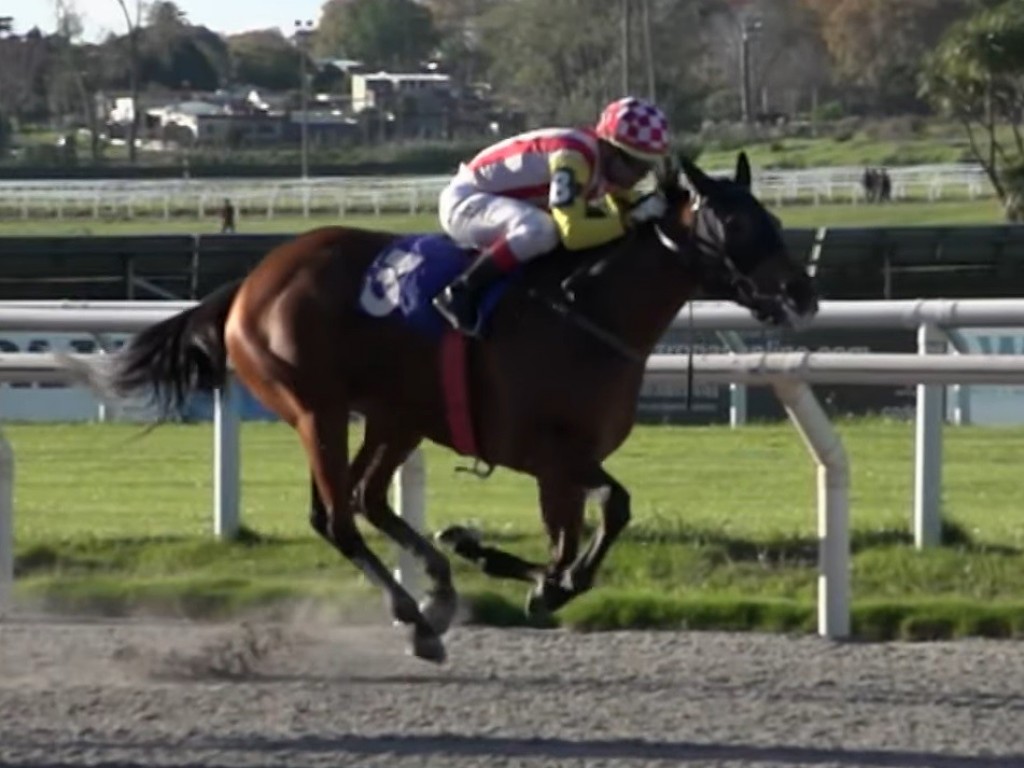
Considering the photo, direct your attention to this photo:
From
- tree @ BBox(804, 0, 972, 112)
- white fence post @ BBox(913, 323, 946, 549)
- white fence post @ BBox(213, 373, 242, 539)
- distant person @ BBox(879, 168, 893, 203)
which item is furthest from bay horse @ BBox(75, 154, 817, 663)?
tree @ BBox(804, 0, 972, 112)

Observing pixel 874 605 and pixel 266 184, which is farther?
pixel 266 184

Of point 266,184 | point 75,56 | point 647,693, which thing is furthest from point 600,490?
point 75,56

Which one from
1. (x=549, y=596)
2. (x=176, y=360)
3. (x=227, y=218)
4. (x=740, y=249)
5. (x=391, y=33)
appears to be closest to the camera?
(x=740, y=249)

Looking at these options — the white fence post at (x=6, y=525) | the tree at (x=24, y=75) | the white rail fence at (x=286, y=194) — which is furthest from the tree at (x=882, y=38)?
the white fence post at (x=6, y=525)

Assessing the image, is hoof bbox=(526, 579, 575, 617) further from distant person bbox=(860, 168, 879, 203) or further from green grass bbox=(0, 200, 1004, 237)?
distant person bbox=(860, 168, 879, 203)

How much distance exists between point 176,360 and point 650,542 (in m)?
1.81

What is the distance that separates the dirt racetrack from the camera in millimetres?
5840

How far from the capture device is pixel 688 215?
6.85 m

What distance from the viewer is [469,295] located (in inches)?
274

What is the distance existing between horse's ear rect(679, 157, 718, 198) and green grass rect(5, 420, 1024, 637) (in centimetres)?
145

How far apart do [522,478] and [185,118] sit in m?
33.5

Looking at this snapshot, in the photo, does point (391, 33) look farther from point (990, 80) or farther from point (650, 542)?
point (650, 542)

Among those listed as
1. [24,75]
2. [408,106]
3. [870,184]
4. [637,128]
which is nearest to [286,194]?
[24,75]

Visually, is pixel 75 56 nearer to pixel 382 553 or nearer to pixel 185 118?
pixel 185 118
